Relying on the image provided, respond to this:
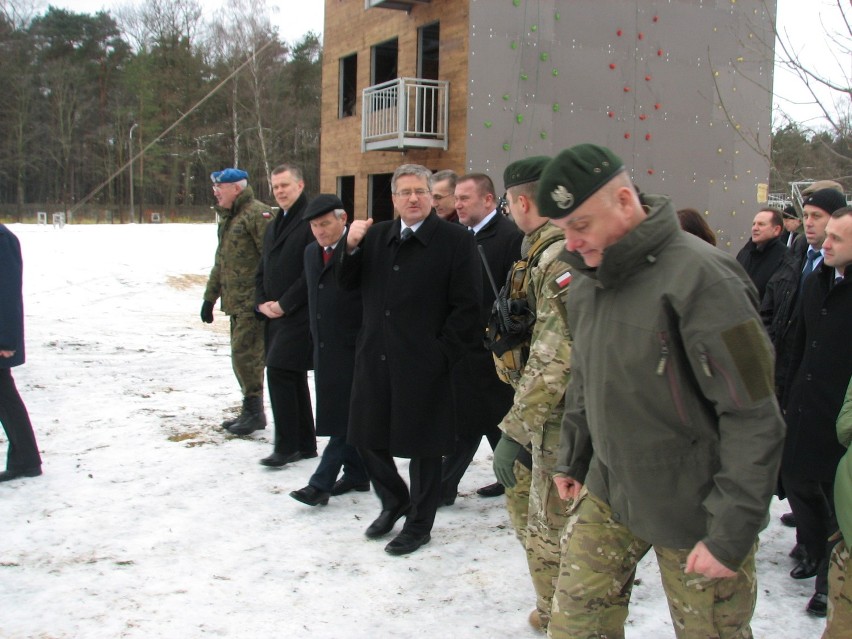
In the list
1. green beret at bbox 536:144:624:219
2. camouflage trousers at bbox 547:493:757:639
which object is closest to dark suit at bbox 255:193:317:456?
camouflage trousers at bbox 547:493:757:639

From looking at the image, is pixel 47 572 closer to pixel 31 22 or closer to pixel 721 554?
pixel 721 554

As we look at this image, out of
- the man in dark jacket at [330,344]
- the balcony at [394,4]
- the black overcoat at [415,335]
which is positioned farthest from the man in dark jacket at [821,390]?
the balcony at [394,4]

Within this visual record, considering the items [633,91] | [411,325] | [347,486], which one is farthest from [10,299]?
[633,91]

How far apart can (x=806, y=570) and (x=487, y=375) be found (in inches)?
75.5

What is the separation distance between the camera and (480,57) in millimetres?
13977

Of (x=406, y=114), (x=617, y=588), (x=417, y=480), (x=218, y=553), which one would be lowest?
(x=218, y=553)

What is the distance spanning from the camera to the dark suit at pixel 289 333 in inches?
214

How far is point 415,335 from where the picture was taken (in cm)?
402

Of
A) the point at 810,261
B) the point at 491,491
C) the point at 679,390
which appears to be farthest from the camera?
the point at 491,491

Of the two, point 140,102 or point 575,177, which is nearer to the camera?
point 575,177

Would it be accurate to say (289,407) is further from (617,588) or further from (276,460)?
(617,588)

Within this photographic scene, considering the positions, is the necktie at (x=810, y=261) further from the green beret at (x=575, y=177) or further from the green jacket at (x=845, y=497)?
the green beret at (x=575, y=177)

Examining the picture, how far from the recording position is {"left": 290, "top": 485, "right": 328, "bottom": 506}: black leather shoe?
4727mm

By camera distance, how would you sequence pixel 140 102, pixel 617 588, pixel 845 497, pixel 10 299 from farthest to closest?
pixel 140 102 → pixel 10 299 → pixel 845 497 → pixel 617 588
